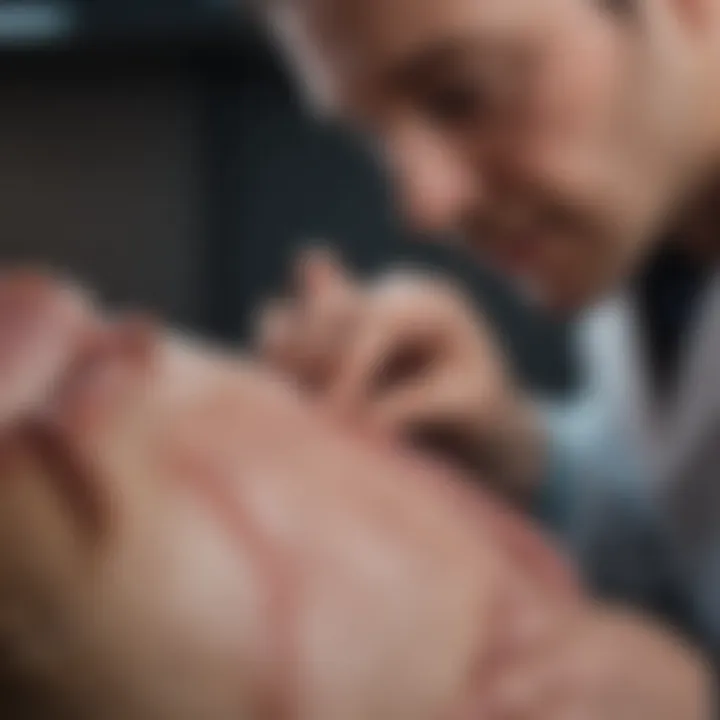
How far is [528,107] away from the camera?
0.34m

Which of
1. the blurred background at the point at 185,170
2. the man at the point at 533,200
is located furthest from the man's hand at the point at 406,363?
the blurred background at the point at 185,170

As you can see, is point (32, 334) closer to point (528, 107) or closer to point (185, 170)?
point (528, 107)

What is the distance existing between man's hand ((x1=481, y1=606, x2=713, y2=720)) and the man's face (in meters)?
0.11

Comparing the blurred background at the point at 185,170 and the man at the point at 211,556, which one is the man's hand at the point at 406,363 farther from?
the blurred background at the point at 185,170

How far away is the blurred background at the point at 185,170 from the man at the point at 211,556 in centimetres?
26

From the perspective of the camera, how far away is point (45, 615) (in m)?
0.23

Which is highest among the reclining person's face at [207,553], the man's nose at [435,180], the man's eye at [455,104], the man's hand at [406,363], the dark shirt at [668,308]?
the dark shirt at [668,308]

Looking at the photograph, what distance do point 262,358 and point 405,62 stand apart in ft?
0.28

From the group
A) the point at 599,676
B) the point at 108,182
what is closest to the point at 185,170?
the point at 108,182

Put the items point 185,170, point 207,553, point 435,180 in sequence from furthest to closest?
point 185,170 → point 435,180 → point 207,553

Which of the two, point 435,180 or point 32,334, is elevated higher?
point 435,180

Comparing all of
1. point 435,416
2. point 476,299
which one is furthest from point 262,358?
point 476,299

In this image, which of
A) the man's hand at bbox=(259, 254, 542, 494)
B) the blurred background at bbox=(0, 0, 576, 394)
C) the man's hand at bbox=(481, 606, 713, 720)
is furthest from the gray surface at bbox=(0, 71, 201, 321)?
the man's hand at bbox=(481, 606, 713, 720)

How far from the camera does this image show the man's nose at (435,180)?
34cm
